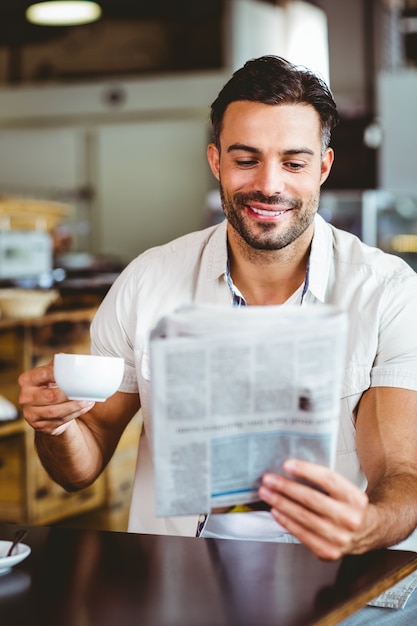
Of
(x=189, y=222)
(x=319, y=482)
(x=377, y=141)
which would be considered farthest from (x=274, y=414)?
(x=189, y=222)

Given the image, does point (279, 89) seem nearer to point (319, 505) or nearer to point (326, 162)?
point (326, 162)

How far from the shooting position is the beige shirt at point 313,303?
1.76 metres

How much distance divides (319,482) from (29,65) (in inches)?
269

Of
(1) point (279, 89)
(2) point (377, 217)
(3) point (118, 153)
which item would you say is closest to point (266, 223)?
(1) point (279, 89)

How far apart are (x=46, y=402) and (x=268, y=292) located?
0.58 metres

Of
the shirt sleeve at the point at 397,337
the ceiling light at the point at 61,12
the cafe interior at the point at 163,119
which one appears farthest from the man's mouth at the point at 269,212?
the cafe interior at the point at 163,119

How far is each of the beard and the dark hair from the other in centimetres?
14

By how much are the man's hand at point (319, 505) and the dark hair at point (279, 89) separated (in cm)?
82

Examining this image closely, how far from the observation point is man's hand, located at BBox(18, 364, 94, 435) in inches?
59.9

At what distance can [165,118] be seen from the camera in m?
6.90

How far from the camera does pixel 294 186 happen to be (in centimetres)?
175

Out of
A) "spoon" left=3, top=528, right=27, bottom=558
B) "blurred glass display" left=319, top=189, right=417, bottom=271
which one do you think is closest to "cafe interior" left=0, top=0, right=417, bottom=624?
"blurred glass display" left=319, top=189, right=417, bottom=271

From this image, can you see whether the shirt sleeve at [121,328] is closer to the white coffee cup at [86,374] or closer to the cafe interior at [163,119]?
the white coffee cup at [86,374]

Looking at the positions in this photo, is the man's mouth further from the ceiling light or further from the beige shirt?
the ceiling light
